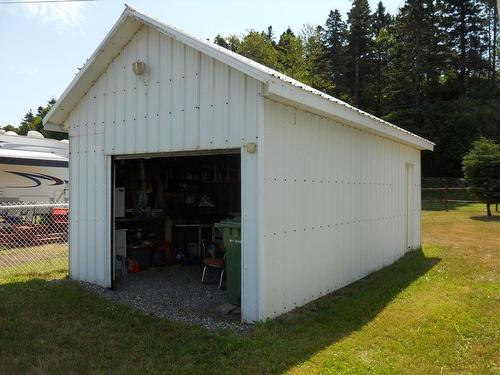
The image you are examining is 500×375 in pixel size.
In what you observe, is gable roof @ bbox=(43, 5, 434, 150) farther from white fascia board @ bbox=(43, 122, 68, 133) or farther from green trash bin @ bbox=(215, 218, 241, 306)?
green trash bin @ bbox=(215, 218, 241, 306)

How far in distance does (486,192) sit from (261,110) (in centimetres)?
1663

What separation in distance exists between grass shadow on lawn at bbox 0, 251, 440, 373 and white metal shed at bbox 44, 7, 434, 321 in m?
0.47

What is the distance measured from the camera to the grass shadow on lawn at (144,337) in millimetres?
4094

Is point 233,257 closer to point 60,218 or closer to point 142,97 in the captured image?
point 142,97

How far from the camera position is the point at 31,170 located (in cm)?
1427

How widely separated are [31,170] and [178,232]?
7230mm

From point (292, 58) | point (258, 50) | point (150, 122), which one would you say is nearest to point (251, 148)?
point (150, 122)

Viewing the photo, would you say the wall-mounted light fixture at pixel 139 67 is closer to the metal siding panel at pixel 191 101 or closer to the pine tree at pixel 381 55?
the metal siding panel at pixel 191 101

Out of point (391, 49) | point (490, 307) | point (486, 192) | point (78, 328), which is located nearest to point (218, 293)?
point (78, 328)

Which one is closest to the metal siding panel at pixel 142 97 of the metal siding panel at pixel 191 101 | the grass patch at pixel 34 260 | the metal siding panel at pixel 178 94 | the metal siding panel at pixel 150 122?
the metal siding panel at pixel 150 122

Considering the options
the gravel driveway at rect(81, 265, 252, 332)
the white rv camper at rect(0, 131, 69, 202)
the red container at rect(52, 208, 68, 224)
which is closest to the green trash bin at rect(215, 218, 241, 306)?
the gravel driveway at rect(81, 265, 252, 332)

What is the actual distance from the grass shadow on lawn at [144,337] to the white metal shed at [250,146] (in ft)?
1.56

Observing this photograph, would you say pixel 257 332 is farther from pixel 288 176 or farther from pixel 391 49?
pixel 391 49

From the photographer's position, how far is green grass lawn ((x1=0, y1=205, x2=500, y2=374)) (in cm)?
409
